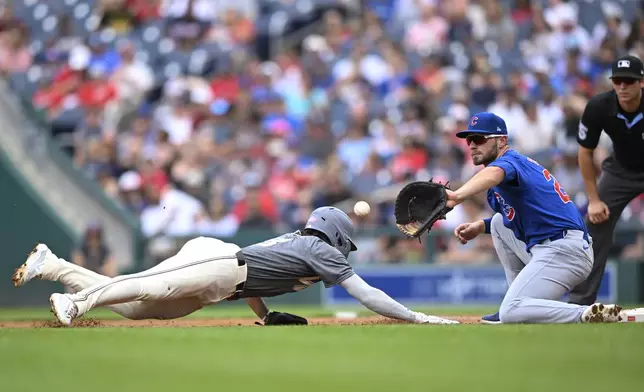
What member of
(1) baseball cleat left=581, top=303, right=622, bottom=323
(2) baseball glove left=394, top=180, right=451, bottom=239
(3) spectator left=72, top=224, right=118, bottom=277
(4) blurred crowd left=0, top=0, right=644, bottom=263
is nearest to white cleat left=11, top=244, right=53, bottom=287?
(2) baseball glove left=394, top=180, right=451, bottom=239

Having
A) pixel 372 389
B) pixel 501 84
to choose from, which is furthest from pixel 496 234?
pixel 501 84

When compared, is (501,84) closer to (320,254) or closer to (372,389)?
(320,254)

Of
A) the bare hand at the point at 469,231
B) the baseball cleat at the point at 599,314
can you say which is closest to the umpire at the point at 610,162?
the bare hand at the point at 469,231

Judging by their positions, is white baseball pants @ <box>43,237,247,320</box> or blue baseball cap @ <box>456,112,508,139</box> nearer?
white baseball pants @ <box>43,237,247,320</box>

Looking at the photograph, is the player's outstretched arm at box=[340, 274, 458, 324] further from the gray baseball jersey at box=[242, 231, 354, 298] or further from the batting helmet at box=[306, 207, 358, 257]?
the batting helmet at box=[306, 207, 358, 257]

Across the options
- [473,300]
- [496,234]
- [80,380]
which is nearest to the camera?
[80,380]

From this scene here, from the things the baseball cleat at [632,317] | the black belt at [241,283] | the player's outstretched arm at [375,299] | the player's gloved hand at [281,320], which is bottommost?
the baseball cleat at [632,317]

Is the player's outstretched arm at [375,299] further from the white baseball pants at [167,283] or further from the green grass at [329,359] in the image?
the white baseball pants at [167,283]
